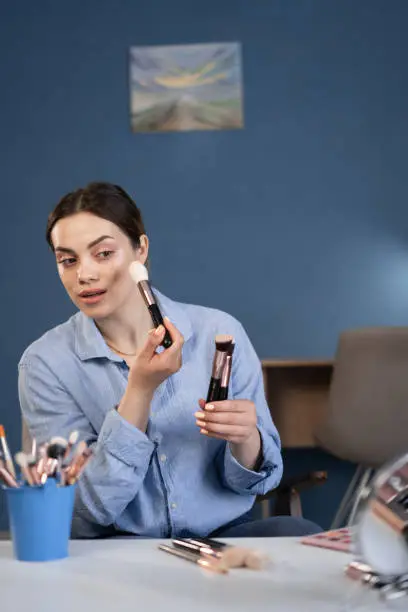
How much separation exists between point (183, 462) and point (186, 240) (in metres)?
2.33

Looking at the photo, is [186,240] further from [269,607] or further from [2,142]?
[269,607]

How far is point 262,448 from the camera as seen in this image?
138cm

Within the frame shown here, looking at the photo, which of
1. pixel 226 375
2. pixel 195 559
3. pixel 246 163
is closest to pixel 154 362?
pixel 226 375

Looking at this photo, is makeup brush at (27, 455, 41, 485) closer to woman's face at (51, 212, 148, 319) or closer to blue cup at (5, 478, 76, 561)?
blue cup at (5, 478, 76, 561)

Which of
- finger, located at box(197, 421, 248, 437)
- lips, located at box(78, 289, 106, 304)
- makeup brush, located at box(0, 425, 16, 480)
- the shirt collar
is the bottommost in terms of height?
finger, located at box(197, 421, 248, 437)

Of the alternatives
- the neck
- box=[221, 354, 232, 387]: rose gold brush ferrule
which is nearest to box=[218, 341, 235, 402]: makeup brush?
box=[221, 354, 232, 387]: rose gold brush ferrule

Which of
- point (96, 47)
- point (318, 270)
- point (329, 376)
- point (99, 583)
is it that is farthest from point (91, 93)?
point (99, 583)

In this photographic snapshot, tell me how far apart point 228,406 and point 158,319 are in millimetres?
156

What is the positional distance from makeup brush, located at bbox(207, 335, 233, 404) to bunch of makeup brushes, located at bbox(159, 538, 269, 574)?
23 cm

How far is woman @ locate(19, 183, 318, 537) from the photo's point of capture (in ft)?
4.20

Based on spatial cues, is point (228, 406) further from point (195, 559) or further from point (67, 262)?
point (67, 262)

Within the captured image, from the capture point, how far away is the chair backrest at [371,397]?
2.72 meters

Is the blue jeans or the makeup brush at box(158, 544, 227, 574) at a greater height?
the makeup brush at box(158, 544, 227, 574)

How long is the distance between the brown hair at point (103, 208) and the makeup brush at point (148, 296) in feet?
→ 0.93
